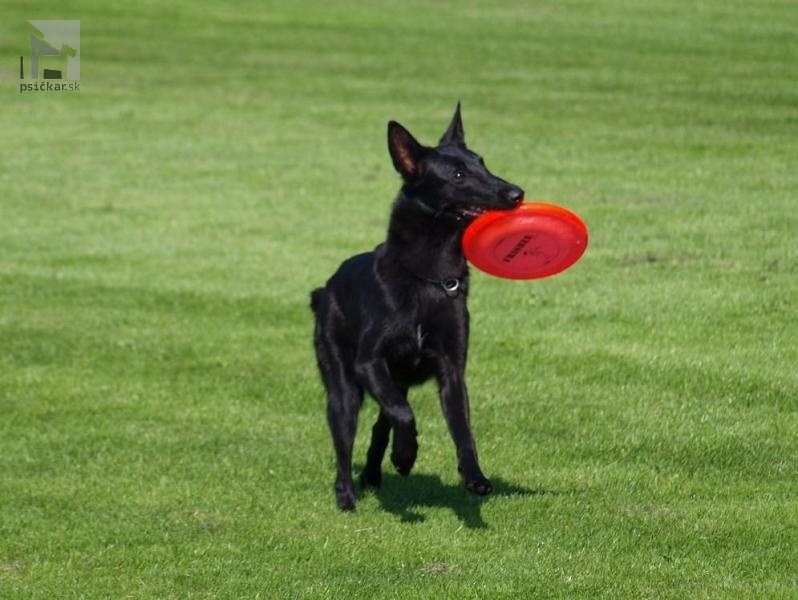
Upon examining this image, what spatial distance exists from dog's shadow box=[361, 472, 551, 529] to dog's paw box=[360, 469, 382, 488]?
1.7 inches

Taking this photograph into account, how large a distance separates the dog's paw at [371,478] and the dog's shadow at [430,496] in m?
0.04

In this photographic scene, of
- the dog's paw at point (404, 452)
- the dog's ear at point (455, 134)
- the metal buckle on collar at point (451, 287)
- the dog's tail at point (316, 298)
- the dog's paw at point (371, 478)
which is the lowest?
the dog's paw at point (371, 478)

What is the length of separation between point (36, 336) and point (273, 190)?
787cm

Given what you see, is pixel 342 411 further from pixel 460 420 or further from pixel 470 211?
pixel 470 211

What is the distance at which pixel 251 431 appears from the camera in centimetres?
A: 1173

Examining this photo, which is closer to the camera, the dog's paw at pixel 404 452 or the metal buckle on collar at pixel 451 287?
the dog's paw at pixel 404 452

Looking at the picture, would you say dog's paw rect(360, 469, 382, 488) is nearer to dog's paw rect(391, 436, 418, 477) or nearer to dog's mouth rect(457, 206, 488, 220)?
dog's paw rect(391, 436, 418, 477)

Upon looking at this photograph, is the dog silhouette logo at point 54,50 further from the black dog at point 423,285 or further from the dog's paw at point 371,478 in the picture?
the black dog at point 423,285

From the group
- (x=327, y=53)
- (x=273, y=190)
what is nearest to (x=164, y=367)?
(x=273, y=190)

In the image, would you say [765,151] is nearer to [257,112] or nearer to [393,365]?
[257,112]

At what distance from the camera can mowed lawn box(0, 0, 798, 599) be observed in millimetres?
8375

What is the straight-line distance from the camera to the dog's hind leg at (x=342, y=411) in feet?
30.9

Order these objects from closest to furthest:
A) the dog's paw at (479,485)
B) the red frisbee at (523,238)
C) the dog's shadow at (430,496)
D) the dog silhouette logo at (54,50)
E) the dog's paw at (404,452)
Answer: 1. the dog's paw at (479,485)
2. the dog's paw at (404,452)
3. the red frisbee at (523,238)
4. the dog's shadow at (430,496)
5. the dog silhouette logo at (54,50)

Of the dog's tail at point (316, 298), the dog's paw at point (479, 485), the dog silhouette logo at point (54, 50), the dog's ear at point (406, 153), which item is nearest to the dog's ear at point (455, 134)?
the dog's ear at point (406, 153)
